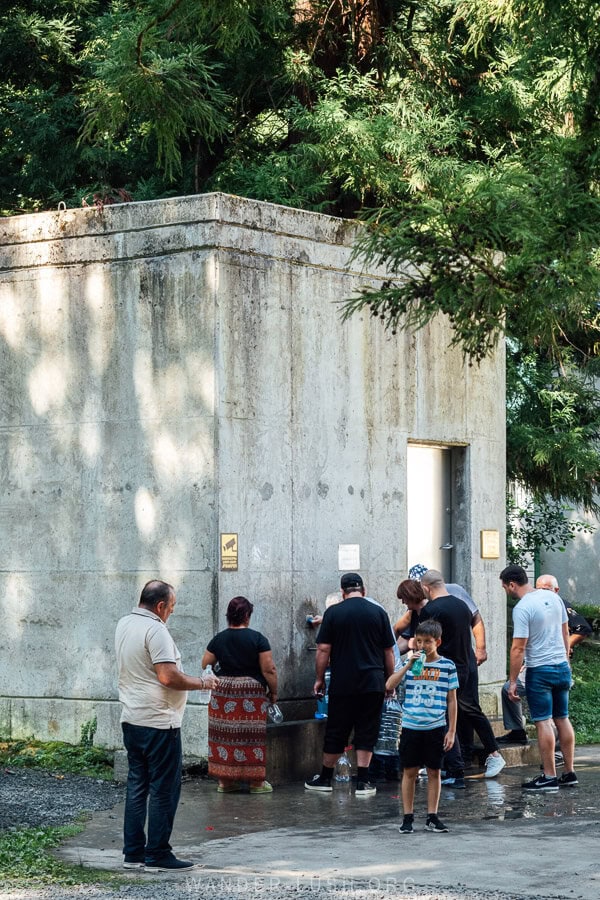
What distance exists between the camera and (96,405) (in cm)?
1353

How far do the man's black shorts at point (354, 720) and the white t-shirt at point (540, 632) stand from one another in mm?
1325

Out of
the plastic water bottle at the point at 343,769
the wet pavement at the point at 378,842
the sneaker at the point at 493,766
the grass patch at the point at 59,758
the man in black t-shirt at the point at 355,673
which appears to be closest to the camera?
the wet pavement at the point at 378,842

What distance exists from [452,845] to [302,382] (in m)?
5.13

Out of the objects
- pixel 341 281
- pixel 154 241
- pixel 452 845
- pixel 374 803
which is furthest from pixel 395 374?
pixel 452 845

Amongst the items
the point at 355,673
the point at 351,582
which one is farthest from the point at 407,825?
the point at 351,582

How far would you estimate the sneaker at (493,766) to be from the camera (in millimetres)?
13336

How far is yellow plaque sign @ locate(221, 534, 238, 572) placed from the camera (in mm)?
12656

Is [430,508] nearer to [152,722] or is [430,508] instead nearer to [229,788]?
[229,788]

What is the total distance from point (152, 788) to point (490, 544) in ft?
24.0

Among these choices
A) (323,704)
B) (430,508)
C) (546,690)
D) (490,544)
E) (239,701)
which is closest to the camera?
(239,701)

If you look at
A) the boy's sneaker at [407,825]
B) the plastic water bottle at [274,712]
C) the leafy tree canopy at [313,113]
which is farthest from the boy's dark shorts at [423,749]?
the leafy tree canopy at [313,113]

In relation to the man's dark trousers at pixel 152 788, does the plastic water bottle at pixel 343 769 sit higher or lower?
lower

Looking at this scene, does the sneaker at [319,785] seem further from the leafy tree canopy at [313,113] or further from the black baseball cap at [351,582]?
the leafy tree canopy at [313,113]

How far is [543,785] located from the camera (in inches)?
486
